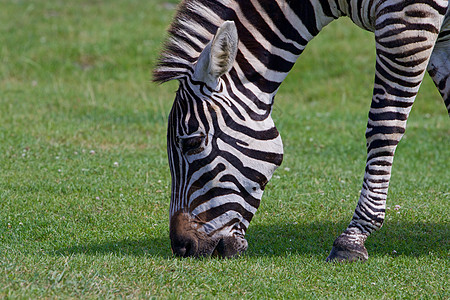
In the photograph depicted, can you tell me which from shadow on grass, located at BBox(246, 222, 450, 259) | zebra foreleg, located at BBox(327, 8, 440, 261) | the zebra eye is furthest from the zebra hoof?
the zebra eye

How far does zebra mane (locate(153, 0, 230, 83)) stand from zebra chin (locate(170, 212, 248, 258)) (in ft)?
4.04

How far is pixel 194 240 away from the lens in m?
4.95

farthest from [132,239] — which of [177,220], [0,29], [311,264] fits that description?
[0,29]

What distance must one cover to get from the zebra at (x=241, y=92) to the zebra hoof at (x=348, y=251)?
6cm

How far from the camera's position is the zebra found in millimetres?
4973

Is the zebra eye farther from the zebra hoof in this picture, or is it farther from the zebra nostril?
the zebra hoof

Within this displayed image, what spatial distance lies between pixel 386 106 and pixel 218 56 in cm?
163

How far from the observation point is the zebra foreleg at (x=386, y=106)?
5.06 meters

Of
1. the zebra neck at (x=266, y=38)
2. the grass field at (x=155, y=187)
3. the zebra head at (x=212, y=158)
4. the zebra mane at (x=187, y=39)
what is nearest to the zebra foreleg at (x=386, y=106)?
the grass field at (x=155, y=187)

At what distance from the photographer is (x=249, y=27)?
203 inches

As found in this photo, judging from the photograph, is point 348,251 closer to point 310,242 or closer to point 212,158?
point 310,242

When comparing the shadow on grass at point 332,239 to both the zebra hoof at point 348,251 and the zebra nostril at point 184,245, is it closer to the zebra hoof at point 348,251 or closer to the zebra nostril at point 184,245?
the zebra hoof at point 348,251

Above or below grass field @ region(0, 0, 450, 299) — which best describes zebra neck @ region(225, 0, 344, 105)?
above

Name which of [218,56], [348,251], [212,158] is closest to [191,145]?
[212,158]
